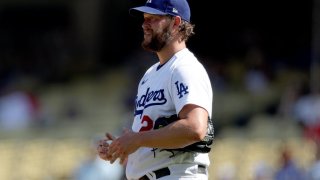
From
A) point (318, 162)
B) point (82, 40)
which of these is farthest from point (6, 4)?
point (318, 162)

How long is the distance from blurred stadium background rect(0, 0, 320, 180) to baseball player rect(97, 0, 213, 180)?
5.64m

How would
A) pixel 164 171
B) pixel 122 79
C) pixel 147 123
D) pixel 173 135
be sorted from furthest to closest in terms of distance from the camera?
pixel 122 79 → pixel 147 123 → pixel 164 171 → pixel 173 135

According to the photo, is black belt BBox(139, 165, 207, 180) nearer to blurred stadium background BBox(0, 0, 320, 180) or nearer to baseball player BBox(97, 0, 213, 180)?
baseball player BBox(97, 0, 213, 180)

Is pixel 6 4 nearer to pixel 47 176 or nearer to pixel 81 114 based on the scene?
pixel 81 114

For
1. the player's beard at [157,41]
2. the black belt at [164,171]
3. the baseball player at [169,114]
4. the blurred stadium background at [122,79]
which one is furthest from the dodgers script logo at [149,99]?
the blurred stadium background at [122,79]

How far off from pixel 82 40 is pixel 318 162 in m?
10.8

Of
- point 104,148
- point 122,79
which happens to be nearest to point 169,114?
point 104,148

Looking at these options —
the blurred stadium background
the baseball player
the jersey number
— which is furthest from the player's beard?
the blurred stadium background

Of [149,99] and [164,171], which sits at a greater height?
[149,99]

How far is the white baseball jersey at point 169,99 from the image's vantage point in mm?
5481

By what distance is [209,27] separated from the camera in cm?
2003

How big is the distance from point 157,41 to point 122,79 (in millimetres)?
12984

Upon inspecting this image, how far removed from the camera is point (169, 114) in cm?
561

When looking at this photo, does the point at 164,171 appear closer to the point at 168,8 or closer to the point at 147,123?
the point at 147,123
